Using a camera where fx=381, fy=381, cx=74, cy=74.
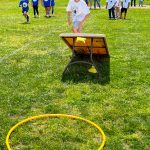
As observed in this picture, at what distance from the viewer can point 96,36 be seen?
29.5 feet

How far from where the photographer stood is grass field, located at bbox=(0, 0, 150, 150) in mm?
5914

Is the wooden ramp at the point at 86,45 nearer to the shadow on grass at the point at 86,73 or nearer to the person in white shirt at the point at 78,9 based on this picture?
the shadow on grass at the point at 86,73

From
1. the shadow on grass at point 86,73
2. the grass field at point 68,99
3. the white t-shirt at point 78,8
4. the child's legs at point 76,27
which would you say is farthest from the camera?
the child's legs at point 76,27

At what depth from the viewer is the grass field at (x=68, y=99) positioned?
19.4 feet

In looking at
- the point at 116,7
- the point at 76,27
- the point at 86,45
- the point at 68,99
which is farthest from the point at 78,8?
the point at 116,7

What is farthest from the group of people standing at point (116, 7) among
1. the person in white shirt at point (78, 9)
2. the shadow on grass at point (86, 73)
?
the shadow on grass at point (86, 73)

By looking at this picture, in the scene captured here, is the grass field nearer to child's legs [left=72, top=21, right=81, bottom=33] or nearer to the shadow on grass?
the shadow on grass

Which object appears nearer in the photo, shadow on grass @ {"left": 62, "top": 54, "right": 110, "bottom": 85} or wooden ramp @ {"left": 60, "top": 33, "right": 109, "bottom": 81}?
shadow on grass @ {"left": 62, "top": 54, "right": 110, "bottom": 85}

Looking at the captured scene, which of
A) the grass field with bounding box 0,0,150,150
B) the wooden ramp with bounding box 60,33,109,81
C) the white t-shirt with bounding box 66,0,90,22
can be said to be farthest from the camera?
the white t-shirt with bounding box 66,0,90,22

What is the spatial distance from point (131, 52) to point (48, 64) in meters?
3.28

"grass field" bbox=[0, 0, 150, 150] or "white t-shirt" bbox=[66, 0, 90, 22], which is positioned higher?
"white t-shirt" bbox=[66, 0, 90, 22]

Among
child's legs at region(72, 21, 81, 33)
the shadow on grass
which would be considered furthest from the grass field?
child's legs at region(72, 21, 81, 33)

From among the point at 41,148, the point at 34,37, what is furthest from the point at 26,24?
the point at 41,148

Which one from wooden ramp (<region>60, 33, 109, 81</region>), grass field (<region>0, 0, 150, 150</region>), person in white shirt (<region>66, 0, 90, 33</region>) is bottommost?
grass field (<region>0, 0, 150, 150</region>)
